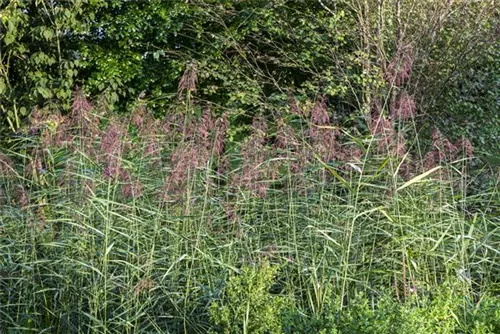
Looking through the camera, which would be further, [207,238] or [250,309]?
[207,238]

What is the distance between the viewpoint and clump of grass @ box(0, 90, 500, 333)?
174 inches

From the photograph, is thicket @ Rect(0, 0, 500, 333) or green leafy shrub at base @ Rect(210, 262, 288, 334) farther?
thicket @ Rect(0, 0, 500, 333)

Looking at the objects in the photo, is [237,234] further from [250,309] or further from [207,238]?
[250,309]

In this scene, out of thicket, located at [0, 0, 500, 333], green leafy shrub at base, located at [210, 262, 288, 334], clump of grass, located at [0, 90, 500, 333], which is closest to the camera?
green leafy shrub at base, located at [210, 262, 288, 334]

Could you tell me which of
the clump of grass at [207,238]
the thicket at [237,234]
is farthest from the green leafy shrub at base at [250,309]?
the clump of grass at [207,238]

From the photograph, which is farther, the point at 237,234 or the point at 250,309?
the point at 237,234

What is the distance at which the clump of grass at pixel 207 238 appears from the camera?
4.41 meters

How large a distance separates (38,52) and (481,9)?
15.0 ft

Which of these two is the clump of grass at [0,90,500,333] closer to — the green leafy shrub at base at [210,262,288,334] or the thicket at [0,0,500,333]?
the thicket at [0,0,500,333]

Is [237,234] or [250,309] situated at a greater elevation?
[250,309]

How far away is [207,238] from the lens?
16.1ft

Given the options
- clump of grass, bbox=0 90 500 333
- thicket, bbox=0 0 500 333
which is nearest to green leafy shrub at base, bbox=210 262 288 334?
thicket, bbox=0 0 500 333

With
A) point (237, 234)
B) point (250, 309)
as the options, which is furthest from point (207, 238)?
point (250, 309)

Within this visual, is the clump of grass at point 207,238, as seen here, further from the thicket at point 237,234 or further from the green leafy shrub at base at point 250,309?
the green leafy shrub at base at point 250,309
